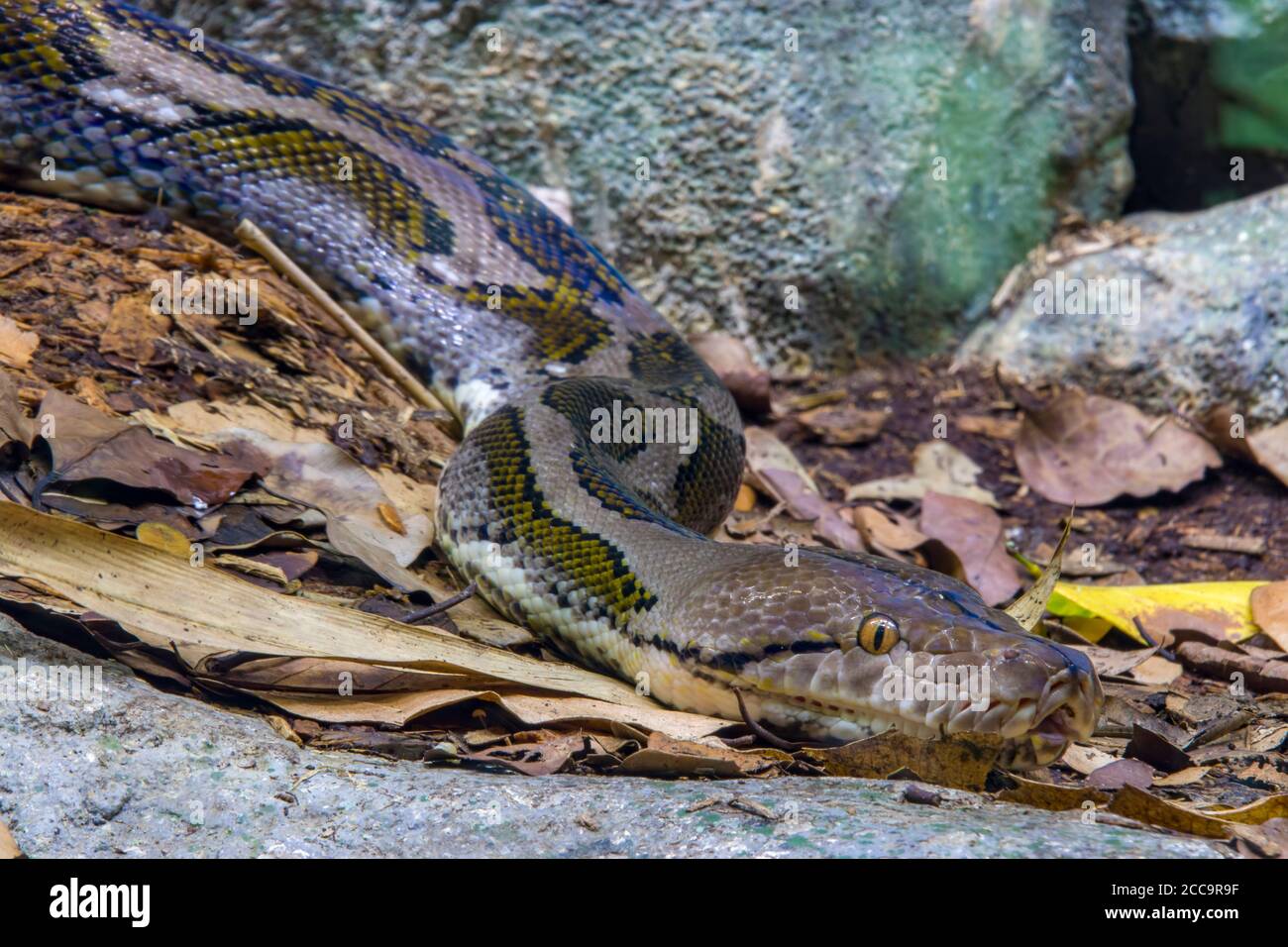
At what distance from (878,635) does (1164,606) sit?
2.09 m

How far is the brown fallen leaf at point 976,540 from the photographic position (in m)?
5.33

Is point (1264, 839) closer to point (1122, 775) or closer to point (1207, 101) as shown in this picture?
point (1122, 775)

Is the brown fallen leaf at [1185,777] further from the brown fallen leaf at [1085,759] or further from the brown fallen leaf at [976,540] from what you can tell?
the brown fallen leaf at [976,540]

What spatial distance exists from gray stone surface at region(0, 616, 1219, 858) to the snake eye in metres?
0.65

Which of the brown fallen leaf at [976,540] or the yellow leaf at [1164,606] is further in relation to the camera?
the brown fallen leaf at [976,540]

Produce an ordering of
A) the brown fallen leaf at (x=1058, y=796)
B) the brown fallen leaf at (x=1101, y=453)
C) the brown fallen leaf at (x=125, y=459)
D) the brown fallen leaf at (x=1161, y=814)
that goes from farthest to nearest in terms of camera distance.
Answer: the brown fallen leaf at (x=1101, y=453) < the brown fallen leaf at (x=125, y=459) < the brown fallen leaf at (x=1058, y=796) < the brown fallen leaf at (x=1161, y=814)

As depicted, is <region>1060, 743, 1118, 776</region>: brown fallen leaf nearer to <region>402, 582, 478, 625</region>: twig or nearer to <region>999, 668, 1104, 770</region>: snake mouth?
<region>999, 668, 1104, 770</region>: snake mouth

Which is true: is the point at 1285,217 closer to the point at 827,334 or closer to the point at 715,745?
the point at 827,334

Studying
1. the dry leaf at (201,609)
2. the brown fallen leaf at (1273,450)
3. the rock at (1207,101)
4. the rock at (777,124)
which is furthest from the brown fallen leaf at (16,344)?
the rock at (1207,101)

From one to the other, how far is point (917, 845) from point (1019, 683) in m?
0.92

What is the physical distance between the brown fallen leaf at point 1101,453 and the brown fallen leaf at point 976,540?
567 millimetres

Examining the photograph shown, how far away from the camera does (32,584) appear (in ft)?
10.0

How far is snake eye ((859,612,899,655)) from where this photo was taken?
3.38 m

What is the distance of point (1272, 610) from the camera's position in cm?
473
